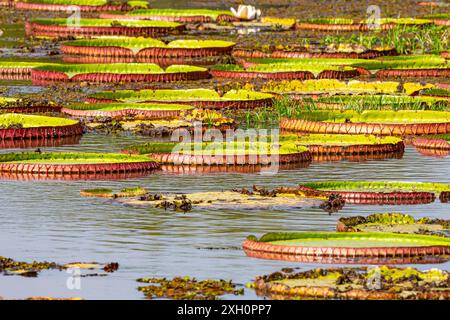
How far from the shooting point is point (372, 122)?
23031mm

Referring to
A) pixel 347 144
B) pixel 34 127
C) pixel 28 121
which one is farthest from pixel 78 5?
pixel 347 144

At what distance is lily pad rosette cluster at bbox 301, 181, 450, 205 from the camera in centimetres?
1736

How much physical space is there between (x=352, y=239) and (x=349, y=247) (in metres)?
0.42

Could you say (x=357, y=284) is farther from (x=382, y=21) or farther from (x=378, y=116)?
(x=382, y=21)

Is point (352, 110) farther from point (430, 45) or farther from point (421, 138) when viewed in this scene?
point (430, 45)

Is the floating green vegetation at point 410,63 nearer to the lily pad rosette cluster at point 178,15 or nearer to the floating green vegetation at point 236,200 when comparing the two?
the lily pad rosette cluster at point 178,15

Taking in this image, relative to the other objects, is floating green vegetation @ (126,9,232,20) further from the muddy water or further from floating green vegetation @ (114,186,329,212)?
floating green vegetation @ (114,186,329,212)

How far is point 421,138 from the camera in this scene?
22.2 m

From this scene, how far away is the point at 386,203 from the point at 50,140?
6.67m

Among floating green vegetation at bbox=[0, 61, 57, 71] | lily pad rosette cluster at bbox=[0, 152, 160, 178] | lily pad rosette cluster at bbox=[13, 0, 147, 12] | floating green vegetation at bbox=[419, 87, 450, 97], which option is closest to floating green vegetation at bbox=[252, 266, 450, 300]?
lily pad rosette cluster at bbox=[0, 152, 160, 178]

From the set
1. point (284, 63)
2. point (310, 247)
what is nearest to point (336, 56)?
point (284, 63)

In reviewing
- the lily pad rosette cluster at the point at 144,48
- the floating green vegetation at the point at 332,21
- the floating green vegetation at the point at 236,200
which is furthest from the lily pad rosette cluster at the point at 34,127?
the floating green vegetation at the point at 332,21

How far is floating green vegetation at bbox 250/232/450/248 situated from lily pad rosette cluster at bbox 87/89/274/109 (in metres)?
10.7

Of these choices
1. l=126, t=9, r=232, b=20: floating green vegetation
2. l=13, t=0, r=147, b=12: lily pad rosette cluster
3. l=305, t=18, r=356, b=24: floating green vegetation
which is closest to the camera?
l=305, t=18, r=356, b=24: floating green vegetation
